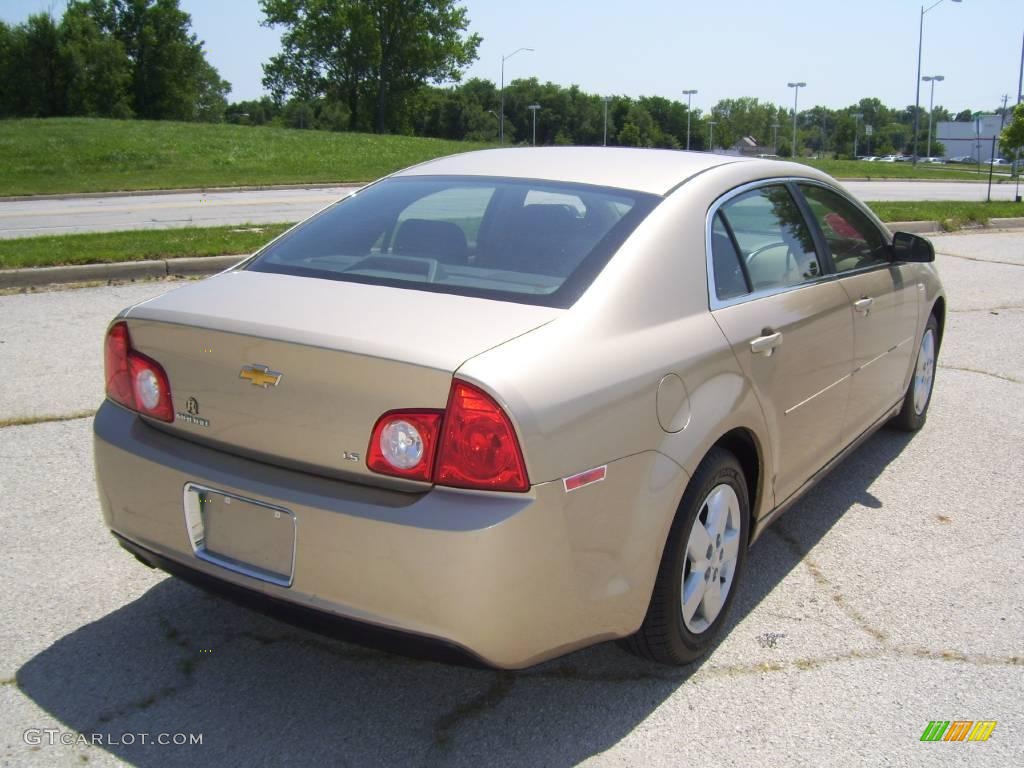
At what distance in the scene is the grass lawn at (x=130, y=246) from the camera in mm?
9547

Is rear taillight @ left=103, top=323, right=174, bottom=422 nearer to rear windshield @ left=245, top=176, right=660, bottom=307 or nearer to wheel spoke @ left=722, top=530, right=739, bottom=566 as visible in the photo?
rear windshield @ left=245, top=176, right=660, bottom=307

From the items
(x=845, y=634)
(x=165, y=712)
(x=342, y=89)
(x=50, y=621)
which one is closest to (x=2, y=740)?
(x=165, y=712)

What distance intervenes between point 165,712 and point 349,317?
4.09 feet

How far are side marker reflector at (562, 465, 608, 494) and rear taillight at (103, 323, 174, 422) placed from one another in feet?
→ 3.89

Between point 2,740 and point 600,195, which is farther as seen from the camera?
point 600,195

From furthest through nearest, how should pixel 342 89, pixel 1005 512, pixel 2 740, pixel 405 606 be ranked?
pixel 342 89 < pixel 1005 512 < pixel 2 740 < pixel 405 606

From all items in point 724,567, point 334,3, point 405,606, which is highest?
point 334,3

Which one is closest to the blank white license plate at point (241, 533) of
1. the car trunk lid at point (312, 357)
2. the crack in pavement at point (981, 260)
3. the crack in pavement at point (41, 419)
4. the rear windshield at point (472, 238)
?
the car trunk lid at point (312, 357)

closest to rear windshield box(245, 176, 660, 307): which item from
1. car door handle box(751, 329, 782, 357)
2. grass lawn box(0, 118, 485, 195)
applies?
car door handle box(751, 329, 782, 357)

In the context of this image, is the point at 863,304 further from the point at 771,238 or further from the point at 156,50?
the point at 156,50

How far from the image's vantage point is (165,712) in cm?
279

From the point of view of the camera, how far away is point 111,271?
9.41 m

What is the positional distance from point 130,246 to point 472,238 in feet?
27.1

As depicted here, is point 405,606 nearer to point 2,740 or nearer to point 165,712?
point 165,712
